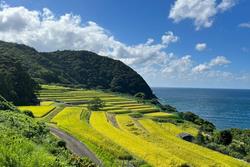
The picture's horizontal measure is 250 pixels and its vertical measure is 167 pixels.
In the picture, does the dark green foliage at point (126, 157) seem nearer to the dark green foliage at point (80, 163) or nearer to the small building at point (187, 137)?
the dark green foliage at point (80, 163)

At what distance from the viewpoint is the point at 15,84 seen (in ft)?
251

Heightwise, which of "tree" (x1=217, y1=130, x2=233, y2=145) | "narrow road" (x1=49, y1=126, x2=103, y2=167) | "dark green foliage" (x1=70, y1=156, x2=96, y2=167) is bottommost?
"tree" (x1=217, y1=130, x2=233, y2=145)

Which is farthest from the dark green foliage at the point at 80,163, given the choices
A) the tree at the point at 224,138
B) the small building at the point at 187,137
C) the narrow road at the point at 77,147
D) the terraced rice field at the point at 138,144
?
the tree at the point at 224,138

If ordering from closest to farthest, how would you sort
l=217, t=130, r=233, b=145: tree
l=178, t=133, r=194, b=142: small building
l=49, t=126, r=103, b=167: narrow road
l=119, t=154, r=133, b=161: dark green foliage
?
l=49, t=126, r=103, b=167: narrow road < l=119, t=154, r=133, b=161: dark green foliage < l=178, t=133, r=194, b=142: small building < l=217, t=130, r=233, b=145: tree

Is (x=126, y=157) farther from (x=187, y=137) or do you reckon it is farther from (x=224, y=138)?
(x=224, y=138)

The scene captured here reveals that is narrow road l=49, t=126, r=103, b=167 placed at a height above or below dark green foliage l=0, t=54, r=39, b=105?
below

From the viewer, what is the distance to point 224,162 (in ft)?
112

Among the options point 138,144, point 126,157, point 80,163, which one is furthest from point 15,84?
point 80,163

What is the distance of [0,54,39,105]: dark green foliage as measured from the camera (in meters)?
71.1

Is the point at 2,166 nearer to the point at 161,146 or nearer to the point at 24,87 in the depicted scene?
the point at 161,146

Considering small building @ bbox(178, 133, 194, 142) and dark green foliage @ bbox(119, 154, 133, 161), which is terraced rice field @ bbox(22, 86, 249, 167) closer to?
dark green foliage @ bbox(119, 154, 133, 161)

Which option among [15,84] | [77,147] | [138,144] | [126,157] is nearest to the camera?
[126,157]

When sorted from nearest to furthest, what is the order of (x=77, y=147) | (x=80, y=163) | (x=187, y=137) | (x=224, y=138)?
(x=80, y=163) < (x=77, y=147) < (x=187, y=137) < (x=224, y=138)

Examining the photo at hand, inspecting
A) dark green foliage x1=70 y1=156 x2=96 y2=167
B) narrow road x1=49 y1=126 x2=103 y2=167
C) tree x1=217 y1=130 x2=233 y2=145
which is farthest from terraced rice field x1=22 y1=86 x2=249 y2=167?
dark green foliage x1=70 y1=156 x2=96 y2=167
